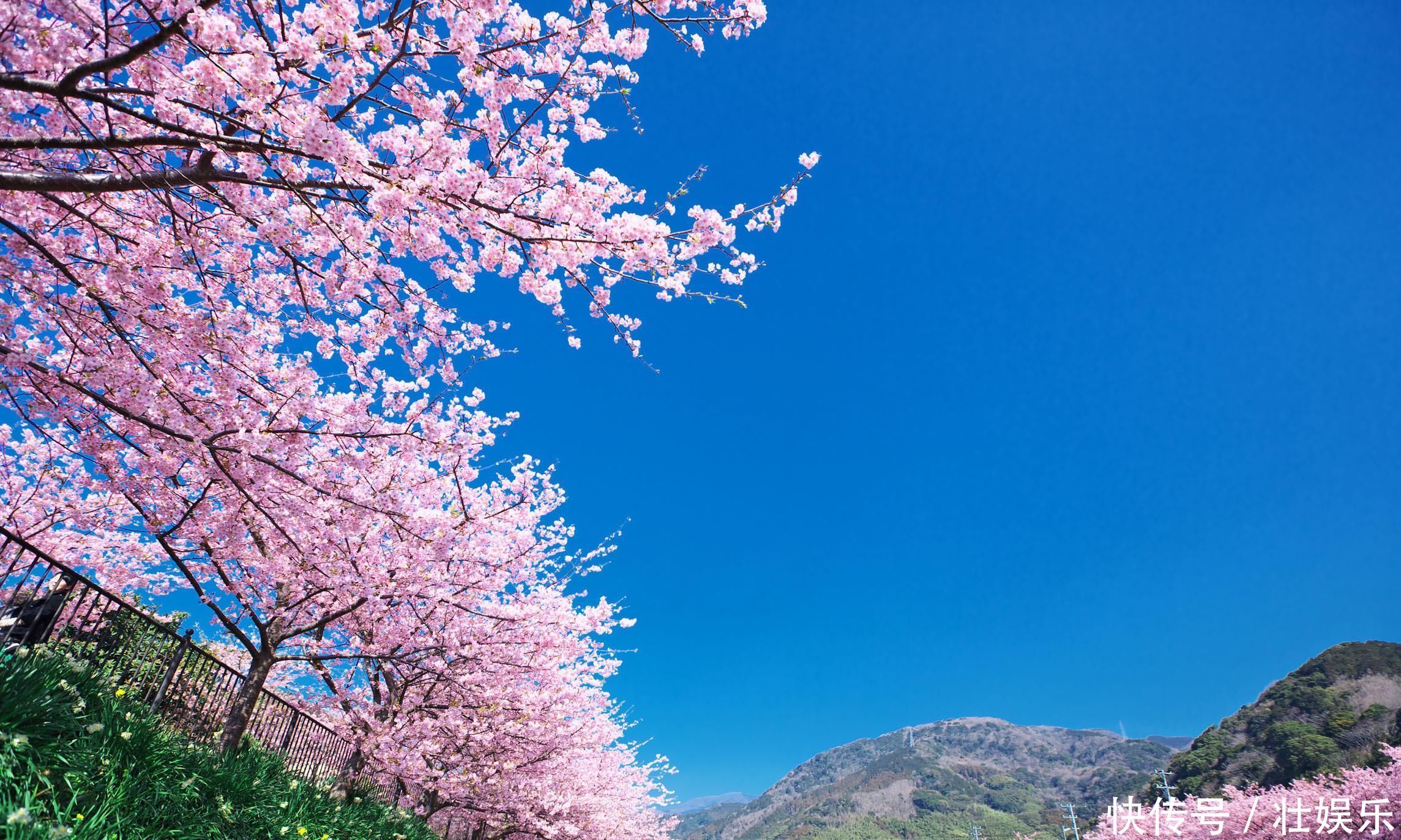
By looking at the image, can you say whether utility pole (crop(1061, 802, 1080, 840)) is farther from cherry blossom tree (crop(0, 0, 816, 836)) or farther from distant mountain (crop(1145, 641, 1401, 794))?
cherry blossom tree (crop(0, 0, 816, 836))

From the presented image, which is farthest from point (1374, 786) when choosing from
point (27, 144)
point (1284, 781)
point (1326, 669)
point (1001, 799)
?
point (1001, 799)

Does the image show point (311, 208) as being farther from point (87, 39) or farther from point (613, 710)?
point (613, 710)

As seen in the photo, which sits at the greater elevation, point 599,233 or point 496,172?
point 496,172

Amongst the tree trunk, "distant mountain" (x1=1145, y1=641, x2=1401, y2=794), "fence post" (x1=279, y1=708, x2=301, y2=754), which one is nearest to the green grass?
the tree trunk

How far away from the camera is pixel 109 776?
4895 millimetres

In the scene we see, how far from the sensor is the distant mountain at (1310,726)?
59.8 metres

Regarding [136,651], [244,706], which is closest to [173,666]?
[136,651]

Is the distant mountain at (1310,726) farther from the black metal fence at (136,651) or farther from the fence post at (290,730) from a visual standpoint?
the black metal fence at (136,651)

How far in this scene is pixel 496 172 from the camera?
5438 mm

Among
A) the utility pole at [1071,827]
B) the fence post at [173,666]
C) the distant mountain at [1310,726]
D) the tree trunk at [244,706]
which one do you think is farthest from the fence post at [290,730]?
the distant mountain at [1310,726]

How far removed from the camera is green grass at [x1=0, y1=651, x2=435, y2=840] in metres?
4.16

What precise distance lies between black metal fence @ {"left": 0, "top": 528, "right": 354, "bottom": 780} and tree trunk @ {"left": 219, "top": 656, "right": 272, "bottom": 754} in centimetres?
30

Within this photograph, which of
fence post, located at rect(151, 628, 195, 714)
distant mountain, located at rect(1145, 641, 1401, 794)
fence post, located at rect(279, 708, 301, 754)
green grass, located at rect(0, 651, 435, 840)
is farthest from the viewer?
distant mountain, located at rect(1145, 641, 1401, 794)

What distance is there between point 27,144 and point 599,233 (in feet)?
13.0
